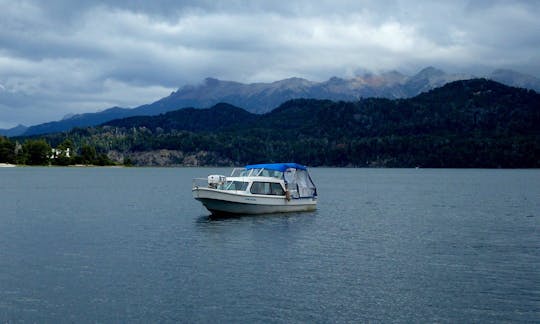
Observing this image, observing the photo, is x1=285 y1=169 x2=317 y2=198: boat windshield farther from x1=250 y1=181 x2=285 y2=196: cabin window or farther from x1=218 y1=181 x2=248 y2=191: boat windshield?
x1=218 y1=181 x2=248 y2=191: boat windshield

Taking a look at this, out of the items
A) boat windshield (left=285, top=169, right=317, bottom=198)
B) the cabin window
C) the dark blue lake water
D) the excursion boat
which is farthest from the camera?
boat windshield (left=285, top=169, right=317, bottom=198)

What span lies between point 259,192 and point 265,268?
113ft

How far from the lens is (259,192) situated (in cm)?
Result: 7850

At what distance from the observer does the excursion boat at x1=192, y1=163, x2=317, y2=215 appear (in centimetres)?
7450

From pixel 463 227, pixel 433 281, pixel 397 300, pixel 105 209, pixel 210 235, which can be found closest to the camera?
pixel 397 300

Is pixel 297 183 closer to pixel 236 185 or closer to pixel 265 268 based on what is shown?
pixel 236 185

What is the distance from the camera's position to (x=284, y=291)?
37375 millimetres

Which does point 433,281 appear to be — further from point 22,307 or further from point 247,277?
point 22,307

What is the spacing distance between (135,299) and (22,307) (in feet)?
20.5

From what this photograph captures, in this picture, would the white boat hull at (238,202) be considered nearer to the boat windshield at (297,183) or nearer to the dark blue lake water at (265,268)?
the dark blue lake water at (265,268)

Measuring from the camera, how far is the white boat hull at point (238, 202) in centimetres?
7362

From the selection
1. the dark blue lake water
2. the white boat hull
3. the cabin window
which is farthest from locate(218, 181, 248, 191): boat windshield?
the dark blue lake water

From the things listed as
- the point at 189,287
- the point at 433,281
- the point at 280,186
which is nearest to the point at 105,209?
the point at 280,186

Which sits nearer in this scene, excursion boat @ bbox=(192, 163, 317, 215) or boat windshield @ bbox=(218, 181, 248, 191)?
excursion boat @ bbox=(192, 163, 317, 215)
